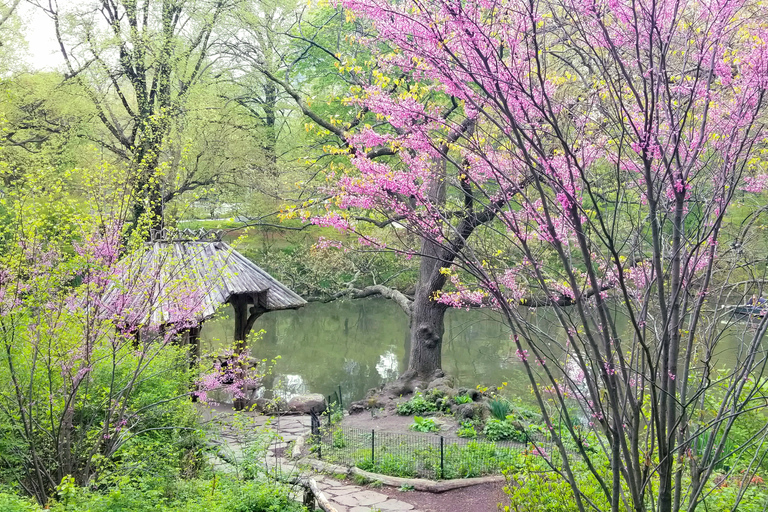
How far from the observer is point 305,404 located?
36.4 feet

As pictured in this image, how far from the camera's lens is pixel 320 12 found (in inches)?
680

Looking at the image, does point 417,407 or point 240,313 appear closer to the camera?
point 417,407

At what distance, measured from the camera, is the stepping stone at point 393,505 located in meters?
6.28

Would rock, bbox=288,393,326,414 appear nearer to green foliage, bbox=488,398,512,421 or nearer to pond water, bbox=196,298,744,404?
pond water, bbox=196,298,744,404

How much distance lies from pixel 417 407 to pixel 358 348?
8991 mm

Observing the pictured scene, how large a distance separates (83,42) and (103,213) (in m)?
14.2

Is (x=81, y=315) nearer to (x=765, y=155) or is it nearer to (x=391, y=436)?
(x=391, y=436)

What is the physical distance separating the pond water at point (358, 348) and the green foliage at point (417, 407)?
2744 millimetres

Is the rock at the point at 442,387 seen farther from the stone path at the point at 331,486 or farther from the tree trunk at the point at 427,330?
the stone path at the point at 331,486

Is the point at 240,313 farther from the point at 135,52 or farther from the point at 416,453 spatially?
the point at 135,52

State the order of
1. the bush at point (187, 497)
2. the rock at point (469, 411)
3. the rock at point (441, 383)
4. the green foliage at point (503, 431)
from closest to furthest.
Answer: the bush at point (187, 497), the green foliage at point (503, 431), the rock at point (469, 411), the rock at point (441, 383)

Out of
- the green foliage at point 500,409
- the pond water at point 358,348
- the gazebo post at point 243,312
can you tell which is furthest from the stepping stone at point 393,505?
the pond water at point 358,348

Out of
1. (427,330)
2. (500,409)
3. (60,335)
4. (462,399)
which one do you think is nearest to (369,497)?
(500,409)

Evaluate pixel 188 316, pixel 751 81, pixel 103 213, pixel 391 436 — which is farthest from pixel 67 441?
pixel 751 81
